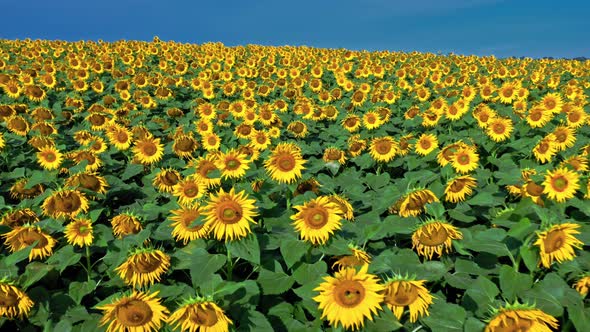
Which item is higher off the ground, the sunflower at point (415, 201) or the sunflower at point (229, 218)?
the sunflower at point (415, 201)

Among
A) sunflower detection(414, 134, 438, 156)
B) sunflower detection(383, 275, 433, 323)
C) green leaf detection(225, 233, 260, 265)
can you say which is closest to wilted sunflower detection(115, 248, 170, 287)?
green leaf detection(225, 233, 260, 265)

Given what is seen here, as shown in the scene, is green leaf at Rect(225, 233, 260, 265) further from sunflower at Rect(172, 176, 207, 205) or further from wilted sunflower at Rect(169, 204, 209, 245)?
sunflower at Rect(172, 176, 207, 205)

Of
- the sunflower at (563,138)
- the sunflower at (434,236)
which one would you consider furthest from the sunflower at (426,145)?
the sunflower at (434,236)

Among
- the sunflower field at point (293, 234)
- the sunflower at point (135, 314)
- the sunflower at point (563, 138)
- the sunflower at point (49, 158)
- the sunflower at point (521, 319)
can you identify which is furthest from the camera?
the sunflower at point (563, 138)

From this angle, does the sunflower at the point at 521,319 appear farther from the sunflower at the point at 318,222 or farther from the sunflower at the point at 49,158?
the sunflower at the point at 49,158

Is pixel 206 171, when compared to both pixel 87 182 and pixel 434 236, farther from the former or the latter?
pixel 434 236

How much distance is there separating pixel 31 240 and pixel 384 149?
604cm

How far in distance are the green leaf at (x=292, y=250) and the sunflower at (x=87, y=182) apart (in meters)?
3.64

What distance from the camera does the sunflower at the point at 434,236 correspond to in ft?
13.0

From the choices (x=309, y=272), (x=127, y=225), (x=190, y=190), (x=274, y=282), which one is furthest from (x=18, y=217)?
(x=309, y=272)

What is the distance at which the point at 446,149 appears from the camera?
7113 millimetres

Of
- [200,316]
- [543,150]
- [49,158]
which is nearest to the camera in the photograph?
[200,316]

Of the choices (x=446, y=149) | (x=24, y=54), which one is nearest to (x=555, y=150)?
(x=446, y=149)

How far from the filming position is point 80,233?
4.42 m
